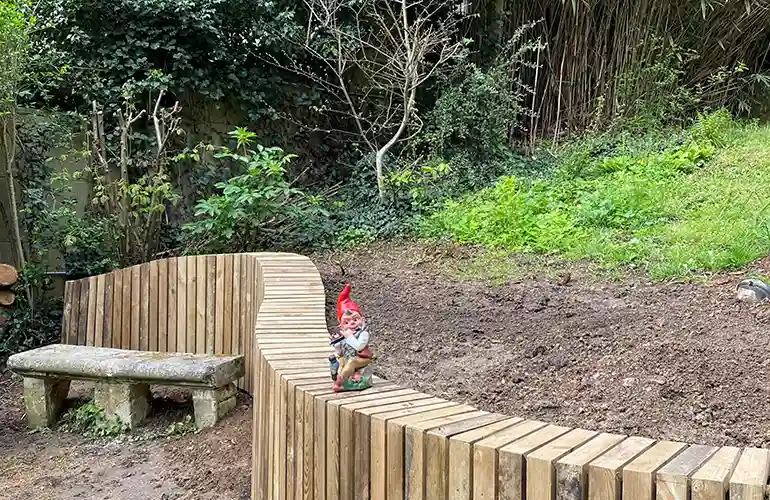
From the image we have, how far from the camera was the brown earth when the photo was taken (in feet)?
6.90

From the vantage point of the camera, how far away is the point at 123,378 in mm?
3352

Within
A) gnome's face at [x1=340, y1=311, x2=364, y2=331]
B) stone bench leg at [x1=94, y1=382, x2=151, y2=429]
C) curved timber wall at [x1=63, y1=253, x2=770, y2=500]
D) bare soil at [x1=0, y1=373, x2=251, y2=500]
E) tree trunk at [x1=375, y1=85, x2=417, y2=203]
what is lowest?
bare soil at [x1=0, y1=373, x2=251, y2=500]

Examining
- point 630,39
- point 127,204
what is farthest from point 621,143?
point 127,204

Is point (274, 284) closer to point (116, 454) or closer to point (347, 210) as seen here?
point (116, 454)

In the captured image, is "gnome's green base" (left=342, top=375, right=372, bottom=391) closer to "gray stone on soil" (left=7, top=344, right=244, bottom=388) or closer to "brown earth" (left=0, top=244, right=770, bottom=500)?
"brown earth" (left=0, top=244, right=770, bottom=500)

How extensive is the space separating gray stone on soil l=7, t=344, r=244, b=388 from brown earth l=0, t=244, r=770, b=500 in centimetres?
26

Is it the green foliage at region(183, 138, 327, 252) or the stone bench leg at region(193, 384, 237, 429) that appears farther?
the green foliage at region(183, 138, 327, 252)

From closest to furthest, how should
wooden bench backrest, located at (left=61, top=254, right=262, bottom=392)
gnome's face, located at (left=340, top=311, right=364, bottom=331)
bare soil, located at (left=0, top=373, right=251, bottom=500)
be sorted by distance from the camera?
gnome's face, located at (left=340, top=311, right=364, bottom=331), bare soil, located at (left=0, top=373, right=251, bottom=500), wooden bench backrest, located at (left=61, top=254, right=262, bottom=392)

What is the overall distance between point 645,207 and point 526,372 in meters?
2.69

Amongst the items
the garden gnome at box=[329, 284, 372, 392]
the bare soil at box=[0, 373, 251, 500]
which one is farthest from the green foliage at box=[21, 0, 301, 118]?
the garden gnome at box=[329, 284, 372, 392]

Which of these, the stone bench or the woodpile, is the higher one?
the woodpile

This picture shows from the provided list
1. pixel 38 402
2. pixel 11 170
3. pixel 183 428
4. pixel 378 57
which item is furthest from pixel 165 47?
pixel 183 428

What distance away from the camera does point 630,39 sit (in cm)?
777

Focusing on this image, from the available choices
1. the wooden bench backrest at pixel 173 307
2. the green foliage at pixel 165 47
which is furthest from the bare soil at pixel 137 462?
the green foliage at pixel 165 47
